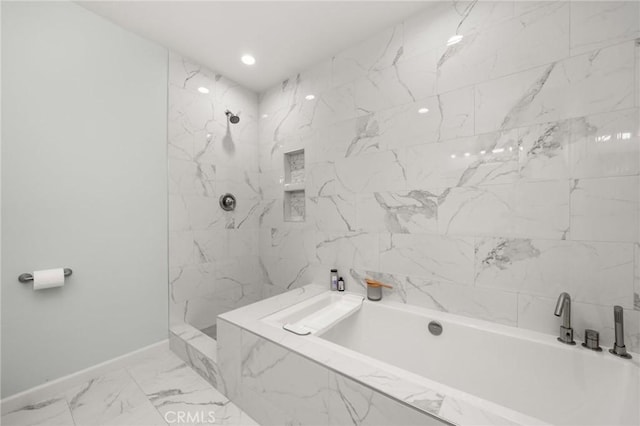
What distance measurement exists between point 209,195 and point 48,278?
1.16 meters

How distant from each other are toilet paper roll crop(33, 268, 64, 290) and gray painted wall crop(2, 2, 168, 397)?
0.20 ft

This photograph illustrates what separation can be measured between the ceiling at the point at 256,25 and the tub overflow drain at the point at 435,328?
82.5 inches

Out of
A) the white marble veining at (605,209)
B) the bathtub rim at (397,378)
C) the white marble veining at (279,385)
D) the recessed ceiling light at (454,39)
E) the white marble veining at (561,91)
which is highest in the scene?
the recessed ceiling light at (454,39)

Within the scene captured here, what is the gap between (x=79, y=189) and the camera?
1.56 m

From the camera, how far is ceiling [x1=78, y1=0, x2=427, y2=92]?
162 cm

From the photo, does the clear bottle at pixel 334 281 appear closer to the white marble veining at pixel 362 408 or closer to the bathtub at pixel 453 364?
the bathtub at pixel 453 364

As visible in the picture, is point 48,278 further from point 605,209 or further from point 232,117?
point 605,209

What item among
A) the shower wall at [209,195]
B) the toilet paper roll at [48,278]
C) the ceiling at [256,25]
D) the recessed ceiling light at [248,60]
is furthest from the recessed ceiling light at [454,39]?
the toilet paper roll at [48,278]

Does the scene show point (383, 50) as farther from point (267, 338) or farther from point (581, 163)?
point (267, 338)

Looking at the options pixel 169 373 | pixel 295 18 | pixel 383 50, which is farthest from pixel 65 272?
pixel 383 50

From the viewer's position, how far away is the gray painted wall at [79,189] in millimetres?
1363

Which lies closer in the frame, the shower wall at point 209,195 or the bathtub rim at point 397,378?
the bathtub rim at point 397,378

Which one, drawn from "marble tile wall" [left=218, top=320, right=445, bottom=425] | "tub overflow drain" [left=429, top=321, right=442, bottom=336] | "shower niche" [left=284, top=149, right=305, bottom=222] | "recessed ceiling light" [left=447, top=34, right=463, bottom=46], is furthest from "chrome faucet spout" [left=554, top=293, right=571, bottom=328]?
"shower niche" [left=284, top=149, right=305, bottom=222]

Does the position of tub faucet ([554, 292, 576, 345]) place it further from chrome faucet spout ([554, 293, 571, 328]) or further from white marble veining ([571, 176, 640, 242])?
white marble veining ([571, 176, 640, 242])
